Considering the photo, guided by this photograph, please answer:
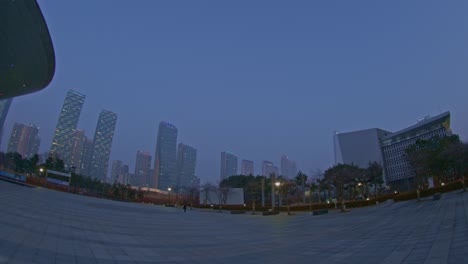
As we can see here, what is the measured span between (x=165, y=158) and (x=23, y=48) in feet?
528

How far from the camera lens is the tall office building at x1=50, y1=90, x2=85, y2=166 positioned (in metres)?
132

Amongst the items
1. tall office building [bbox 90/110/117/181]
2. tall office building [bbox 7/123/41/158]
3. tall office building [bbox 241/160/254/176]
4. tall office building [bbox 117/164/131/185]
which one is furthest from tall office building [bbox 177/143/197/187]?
tall office building [bbox 7/123/41/158]

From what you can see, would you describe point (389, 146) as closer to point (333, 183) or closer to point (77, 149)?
point (333, 183)

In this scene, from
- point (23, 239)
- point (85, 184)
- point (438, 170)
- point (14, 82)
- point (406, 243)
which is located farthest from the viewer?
point (85, 184)

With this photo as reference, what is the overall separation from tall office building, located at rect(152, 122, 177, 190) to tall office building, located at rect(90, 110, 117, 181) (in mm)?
30866

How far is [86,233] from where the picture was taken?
10.8m

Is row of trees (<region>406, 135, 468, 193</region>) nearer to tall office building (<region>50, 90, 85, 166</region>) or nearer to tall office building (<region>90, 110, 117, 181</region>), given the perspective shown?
tall office building (<region>50, 90, 85, 166</region>)

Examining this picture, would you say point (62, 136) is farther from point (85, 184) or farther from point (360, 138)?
point (360, 138)

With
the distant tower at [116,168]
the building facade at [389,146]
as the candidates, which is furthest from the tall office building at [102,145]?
the building facade at [389,146]

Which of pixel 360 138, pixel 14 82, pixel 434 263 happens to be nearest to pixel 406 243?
pixel 434 263

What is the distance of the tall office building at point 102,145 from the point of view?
488ft

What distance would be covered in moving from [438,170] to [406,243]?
4004 centimetres

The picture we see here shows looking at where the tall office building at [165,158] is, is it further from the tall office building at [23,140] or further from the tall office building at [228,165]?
the tall office building at [23,140]

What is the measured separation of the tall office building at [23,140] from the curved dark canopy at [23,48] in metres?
130
